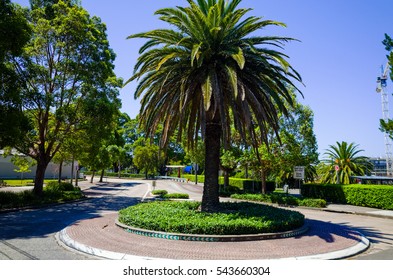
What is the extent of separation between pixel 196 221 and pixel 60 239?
4799mm

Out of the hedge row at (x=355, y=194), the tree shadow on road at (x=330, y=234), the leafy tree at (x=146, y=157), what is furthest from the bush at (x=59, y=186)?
the leafy tree at (x=146, y=157)

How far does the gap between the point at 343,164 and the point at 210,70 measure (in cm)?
3248

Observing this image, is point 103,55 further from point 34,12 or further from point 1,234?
point 1,234

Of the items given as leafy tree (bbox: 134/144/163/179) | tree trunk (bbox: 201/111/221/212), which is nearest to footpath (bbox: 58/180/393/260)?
tree trunk (bbox: 201/111/221/212)

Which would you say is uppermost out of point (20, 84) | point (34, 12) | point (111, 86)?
point (34, 12)

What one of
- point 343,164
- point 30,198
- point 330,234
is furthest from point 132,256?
point 343,164

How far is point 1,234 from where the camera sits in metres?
11.9

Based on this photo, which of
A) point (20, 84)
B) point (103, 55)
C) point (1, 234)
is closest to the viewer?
point (1, 234)

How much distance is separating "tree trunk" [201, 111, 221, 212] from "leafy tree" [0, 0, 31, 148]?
34.8ft

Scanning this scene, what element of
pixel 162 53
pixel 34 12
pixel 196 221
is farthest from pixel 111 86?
pixel 196 221

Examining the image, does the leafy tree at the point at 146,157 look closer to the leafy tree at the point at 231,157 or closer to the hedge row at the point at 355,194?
the leafy tree at the point at 231,157

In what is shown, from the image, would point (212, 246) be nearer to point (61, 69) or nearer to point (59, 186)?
point (61, 69)

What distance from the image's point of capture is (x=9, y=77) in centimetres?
1775

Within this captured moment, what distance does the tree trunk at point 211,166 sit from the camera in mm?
14617
